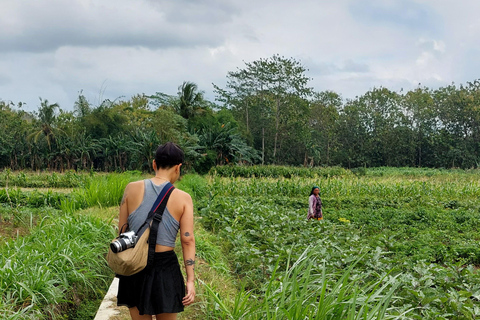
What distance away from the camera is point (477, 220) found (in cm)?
1116

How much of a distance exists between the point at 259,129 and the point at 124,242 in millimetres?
42092

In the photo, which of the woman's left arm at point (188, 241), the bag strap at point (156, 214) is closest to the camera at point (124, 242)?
the bag strap at point (156, 214)

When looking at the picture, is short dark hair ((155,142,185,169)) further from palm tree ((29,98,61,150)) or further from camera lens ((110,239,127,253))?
palm tree ((29,98,61,150))

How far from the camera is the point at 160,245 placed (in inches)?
104

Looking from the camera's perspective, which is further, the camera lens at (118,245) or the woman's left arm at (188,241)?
the woman's left arm at (188,241)

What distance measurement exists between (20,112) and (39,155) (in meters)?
11.8

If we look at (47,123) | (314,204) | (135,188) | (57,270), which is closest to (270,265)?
(57,270)

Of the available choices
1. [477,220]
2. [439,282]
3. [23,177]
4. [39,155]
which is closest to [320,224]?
[439,282]

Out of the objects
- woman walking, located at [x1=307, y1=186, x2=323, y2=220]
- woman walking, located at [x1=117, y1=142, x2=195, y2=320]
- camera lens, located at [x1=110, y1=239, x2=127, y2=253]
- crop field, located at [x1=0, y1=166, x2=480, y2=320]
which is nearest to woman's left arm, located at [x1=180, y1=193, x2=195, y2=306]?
woman walking, located at [x1=117, y1=142, x2=195, y2=320]

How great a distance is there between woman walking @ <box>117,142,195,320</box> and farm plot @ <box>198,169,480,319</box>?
0.64m

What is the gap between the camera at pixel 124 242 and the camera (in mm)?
2424

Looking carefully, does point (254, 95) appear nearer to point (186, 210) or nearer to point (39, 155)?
point (39, 155)

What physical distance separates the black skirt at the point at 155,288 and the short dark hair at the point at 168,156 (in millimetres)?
541

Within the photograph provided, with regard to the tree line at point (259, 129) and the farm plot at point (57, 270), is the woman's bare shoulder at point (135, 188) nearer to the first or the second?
the farm plot at point (57, 270)
